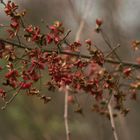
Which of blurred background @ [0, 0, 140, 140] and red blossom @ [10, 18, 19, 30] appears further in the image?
blurred background @ [0, 0, 140, 140]

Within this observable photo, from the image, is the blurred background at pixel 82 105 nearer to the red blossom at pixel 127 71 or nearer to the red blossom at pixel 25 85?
the red blossom at pixel 127 71

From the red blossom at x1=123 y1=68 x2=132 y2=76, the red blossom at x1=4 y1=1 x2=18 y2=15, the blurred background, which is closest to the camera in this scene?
the red blossom at x1=4 y1=1 x2=18 y2=15

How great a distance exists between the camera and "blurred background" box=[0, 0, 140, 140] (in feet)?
17.2

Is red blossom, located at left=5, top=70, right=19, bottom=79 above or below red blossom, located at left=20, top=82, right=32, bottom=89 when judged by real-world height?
above

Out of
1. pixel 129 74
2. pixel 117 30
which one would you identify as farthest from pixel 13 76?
pixel 117 30

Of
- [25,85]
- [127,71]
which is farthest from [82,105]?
[25,85]

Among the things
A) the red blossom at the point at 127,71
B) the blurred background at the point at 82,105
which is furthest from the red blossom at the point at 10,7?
the blurred background at the point at 82,105

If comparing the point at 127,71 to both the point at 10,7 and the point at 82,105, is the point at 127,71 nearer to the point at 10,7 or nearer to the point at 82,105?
the point at 10,7

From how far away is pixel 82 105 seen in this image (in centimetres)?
656

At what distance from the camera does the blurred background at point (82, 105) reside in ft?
17.2

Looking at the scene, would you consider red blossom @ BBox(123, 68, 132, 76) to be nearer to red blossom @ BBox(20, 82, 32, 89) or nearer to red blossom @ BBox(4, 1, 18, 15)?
red blossom @ BBox(20, 82, 32, 89)

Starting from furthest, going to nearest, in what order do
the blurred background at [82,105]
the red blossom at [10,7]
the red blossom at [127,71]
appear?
the blurred background at [82,105] → the red blossom at [127,71] → the red blossom at [10,7]

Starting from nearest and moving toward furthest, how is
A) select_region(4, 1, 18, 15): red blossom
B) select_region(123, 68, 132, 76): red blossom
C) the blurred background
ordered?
select_region(4, 1, 18, 15): red blossom
select_region(123, 68, 132, 76): red blossom
the blurred background

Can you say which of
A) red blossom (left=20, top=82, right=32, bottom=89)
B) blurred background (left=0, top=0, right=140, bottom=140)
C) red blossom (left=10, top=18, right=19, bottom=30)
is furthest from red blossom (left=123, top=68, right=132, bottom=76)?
blurred background (left=0, top=0, right=140, bottom=140)
